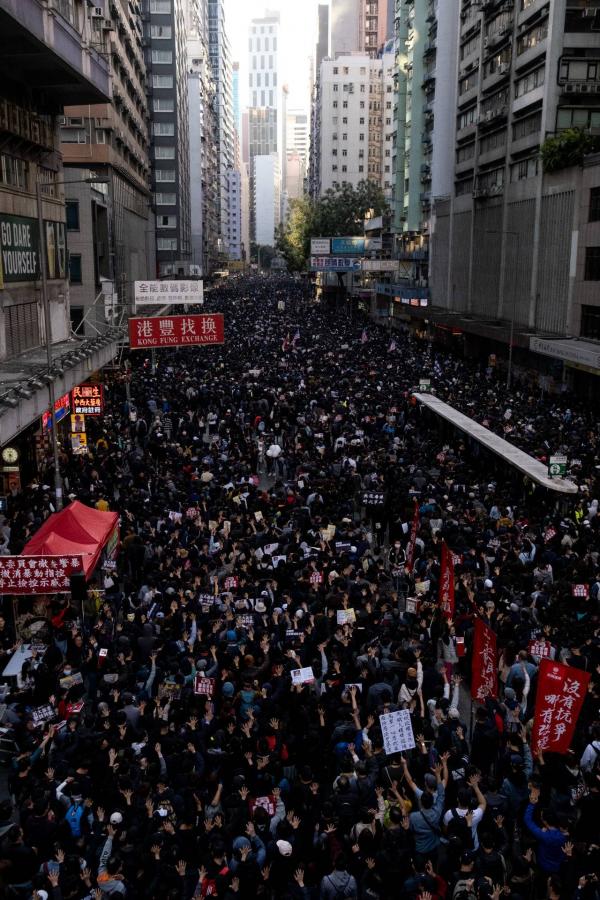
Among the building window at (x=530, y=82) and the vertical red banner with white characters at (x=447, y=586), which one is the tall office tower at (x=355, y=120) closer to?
the building window at (x=530, y=82)

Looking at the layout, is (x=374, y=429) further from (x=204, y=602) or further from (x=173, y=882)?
(x=173, y=882)

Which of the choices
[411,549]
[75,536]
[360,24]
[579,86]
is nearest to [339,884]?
[75,536]

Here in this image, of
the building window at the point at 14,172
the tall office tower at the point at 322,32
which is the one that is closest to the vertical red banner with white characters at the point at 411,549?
the building window at the point at 14,172

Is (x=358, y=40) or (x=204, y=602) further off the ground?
(x=358, y=40)

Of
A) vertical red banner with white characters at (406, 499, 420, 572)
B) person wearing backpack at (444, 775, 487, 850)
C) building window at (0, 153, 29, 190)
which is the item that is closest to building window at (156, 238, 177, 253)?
building window at (0, 153, 29, 190)

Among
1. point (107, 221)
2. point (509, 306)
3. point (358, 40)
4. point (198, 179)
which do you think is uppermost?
point (358, 40)

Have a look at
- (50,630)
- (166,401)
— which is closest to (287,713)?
(50,630)

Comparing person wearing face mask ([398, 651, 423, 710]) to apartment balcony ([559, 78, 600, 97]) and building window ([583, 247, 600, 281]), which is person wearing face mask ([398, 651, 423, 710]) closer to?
building window ([583, 247, 600, 281])

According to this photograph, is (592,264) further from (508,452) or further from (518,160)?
(508,452)
